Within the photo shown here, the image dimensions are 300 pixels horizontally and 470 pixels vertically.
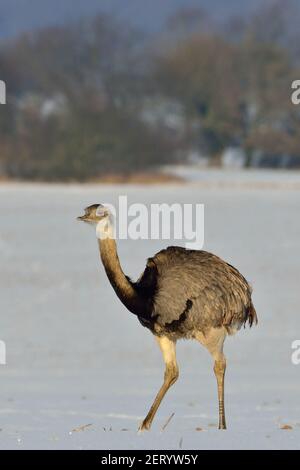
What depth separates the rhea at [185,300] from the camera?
7828mm

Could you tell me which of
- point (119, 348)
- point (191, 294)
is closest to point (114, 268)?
point (191, 294)

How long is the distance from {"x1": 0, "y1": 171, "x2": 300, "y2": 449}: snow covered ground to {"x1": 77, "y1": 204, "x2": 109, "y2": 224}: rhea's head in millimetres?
1202

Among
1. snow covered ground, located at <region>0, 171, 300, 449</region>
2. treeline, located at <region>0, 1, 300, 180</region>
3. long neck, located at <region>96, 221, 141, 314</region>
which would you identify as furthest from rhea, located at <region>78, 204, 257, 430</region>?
treeline, located at <region>0, 1, 300, 180</region>

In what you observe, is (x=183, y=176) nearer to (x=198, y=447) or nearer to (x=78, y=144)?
(x=78, y=144)

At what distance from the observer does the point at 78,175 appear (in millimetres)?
43688

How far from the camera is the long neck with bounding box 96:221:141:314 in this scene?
24.9ft

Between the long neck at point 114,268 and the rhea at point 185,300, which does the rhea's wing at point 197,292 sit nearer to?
the rhea at point 185,300

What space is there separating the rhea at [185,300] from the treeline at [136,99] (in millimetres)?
35389

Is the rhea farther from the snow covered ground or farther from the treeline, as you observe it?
the treeline

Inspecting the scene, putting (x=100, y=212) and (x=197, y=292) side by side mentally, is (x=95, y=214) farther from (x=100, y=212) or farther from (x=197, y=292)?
(x=197, y=292)

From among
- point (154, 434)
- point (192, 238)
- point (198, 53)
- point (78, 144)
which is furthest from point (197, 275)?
point (198, 53)

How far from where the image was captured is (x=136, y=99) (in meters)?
65.1

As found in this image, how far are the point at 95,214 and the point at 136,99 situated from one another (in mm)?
57974

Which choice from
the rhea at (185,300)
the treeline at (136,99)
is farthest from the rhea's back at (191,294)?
the treeline at (136,99)
